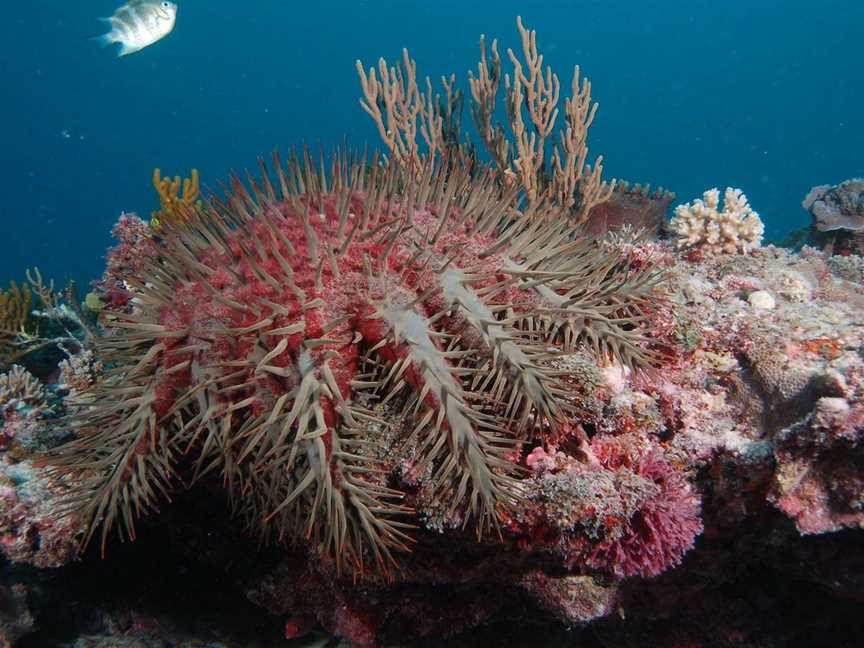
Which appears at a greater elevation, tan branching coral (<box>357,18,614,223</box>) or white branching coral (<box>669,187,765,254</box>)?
tan branching coral (<box>357,18,614,223</box>)

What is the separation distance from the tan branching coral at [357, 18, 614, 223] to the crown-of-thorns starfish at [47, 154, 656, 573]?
9.54ft

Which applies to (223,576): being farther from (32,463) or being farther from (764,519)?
(764,519)

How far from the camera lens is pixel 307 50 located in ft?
471

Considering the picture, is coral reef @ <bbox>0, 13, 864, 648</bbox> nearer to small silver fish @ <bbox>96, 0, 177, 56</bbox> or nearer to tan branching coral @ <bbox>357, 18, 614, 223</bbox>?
tan branching coral @ <bbox>357, 18, 614, 223</bbox>

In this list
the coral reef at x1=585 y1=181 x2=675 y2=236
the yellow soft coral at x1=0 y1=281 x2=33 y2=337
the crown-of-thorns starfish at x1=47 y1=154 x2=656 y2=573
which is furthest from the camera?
the yellow soft coral at x1=0 y1=281 x2=33 y2=337

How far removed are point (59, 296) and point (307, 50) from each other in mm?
155242

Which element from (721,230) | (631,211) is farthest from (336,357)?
(631,211)

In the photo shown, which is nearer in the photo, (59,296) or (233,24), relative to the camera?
(59,296)

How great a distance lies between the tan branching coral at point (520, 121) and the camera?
20.7 ft

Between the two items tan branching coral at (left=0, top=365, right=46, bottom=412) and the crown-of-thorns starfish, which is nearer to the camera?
the crown-of-thorns starfish

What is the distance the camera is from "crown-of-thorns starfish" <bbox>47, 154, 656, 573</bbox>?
2.98 meters

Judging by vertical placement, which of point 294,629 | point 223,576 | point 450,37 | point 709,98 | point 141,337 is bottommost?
point 294,629

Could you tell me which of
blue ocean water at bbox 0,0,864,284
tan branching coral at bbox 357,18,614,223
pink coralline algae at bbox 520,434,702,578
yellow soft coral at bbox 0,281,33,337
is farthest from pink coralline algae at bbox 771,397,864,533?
blue ocean water at bbox 0,0,864,284

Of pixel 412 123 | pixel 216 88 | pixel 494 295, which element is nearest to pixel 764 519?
pixel 494 295
